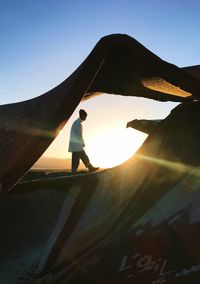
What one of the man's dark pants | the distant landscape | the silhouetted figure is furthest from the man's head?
the distant landscape

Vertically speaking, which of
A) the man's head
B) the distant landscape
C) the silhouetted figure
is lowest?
the distant landscape

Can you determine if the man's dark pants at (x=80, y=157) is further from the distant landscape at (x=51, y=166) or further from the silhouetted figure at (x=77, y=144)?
the distant landscape at (x=51, y=166)

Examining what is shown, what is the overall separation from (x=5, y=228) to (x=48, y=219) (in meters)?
1.06

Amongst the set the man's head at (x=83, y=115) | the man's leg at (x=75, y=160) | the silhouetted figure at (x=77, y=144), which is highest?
the man's head at (x=83, y=115)

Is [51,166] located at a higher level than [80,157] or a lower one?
lower

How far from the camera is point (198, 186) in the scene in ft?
7.32

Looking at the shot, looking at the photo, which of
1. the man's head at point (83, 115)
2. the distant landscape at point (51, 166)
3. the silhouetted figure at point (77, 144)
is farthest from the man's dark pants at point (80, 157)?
→ the distant landscape at point (51, 166)

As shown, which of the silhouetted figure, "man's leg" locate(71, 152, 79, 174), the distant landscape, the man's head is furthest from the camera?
the distant landscape

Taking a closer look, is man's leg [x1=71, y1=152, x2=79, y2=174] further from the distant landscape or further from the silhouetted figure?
the distant landscape

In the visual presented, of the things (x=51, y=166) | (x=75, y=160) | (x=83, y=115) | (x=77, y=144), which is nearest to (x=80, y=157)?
(x=75, y=160)

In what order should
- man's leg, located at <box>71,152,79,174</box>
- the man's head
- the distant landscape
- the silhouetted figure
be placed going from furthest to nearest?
the distant landscape < man's leg, located at <box>71,152,79,174</box> < the silhouetted figure < the man's head

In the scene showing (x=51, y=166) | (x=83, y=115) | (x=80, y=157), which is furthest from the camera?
(x=51, y=166)

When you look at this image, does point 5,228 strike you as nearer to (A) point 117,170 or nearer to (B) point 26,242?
(B) point 26,242

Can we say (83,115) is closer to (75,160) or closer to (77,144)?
(77,144)
